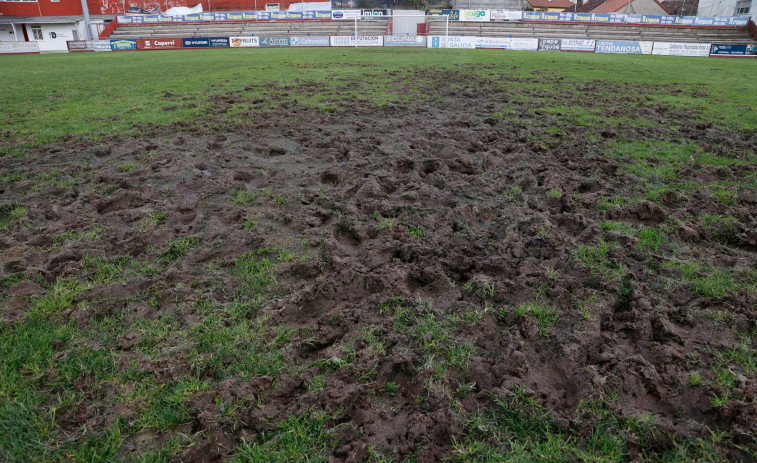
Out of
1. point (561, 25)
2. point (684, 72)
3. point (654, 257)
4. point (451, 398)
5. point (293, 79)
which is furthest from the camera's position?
point (561, 25)

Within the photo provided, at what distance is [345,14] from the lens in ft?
144

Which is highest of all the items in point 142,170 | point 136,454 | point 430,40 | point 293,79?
point 430,40

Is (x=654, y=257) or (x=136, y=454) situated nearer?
(x=136, y=454)

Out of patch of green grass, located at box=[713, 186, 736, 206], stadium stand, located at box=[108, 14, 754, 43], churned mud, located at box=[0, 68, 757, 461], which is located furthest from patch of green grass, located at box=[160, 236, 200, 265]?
stadium stand, located at box=[108, 14, 754, 43]

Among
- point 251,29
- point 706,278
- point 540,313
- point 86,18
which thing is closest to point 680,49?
point 706,278

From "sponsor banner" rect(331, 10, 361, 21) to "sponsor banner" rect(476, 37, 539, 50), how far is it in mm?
15566

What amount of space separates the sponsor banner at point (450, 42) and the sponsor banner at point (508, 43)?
1.77ft

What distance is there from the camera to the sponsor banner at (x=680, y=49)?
2967 cm

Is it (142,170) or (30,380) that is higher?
(142,170)

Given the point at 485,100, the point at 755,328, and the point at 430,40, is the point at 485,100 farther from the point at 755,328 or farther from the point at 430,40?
the point at 430,40

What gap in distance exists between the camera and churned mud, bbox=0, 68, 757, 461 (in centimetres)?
233

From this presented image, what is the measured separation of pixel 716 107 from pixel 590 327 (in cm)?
1043

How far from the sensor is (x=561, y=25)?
4134 cm

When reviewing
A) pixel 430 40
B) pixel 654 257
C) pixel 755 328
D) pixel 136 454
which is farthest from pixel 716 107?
pixel 430 40
